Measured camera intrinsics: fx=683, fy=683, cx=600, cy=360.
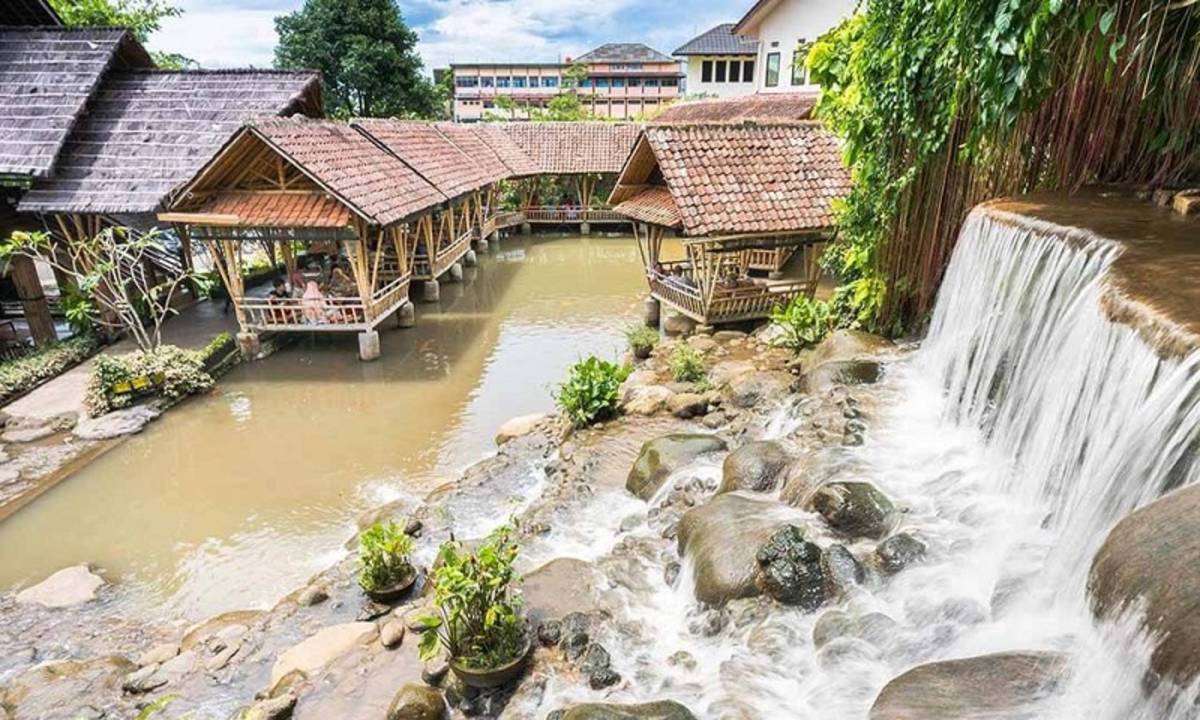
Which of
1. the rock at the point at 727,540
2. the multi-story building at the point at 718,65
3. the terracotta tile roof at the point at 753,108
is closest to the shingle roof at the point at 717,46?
the multi-story building at the point at 718,65

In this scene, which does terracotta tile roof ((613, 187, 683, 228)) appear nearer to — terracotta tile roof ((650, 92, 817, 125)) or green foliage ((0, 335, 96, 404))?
terracotta tile roof ((650, 92, 817, 125))

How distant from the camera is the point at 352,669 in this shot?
5707mm

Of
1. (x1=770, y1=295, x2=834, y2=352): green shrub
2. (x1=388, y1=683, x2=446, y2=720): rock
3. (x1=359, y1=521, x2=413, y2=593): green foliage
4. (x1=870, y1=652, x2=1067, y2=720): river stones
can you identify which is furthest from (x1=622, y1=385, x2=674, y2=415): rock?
(x1=870, y1=652, x2=1067, y2=720): river stones

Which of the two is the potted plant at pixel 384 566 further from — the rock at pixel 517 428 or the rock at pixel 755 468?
the rock at pixel 517 428

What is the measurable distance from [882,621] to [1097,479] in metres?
1.60

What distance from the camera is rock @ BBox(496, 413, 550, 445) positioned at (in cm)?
1030

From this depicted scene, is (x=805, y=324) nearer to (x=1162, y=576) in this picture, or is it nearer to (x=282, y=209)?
(x=1162, y=576)

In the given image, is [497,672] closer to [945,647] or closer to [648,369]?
[945,647]

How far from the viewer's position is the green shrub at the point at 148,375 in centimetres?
1126

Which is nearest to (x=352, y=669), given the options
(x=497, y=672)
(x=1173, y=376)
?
(x=497, y=672)

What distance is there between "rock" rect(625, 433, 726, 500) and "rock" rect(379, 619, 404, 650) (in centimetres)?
287

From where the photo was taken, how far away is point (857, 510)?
5562 mm

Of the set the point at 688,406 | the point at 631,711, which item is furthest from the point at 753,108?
the point at 631,711

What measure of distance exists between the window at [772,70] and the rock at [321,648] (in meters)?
25.5
